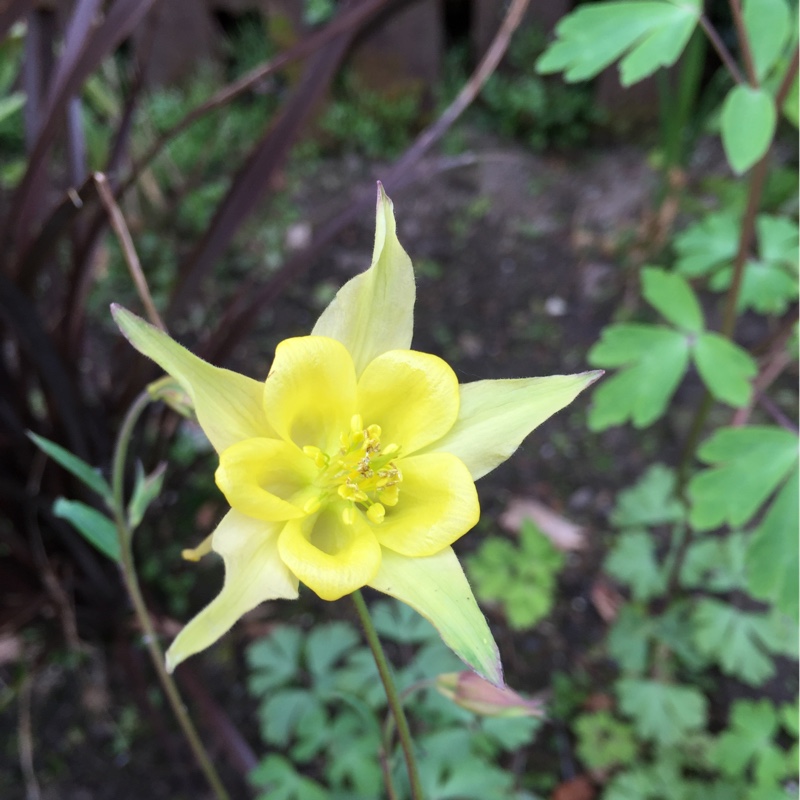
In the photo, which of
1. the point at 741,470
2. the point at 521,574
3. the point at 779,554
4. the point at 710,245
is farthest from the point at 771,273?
the point at 521,574

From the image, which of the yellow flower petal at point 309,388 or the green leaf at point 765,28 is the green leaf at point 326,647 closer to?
the yellow flower petal at point 309,388

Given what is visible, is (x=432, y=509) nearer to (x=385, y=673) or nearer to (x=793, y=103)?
(x=385, y=673)

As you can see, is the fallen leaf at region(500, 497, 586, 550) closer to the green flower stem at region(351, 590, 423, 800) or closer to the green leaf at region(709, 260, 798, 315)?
the green leaf at region(709, 260, 798, 315)

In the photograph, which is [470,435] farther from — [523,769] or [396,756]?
[523,769]

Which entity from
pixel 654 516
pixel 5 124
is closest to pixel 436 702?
pixel 654 516

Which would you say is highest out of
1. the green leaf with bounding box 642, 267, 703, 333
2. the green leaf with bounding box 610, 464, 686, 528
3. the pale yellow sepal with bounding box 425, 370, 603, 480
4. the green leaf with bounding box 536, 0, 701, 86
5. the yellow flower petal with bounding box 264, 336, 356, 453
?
the green leaf with bounding box 536, 0, 701, 86

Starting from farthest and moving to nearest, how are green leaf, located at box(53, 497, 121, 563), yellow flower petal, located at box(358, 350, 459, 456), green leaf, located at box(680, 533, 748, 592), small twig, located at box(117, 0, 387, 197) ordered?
1. green leaf, located at box(680, 533, 748, 592)
2. small twig, located at box(117, 0, 387, 197)
3. green leaf, located at box(53, 497, 121, 563)
4. yellow flower petal, located at box(358, 350, 459, 456)

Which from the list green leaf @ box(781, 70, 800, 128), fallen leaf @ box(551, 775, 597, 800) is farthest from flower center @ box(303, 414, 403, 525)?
fallen leaf @ box(551, 775, 597, 800)
